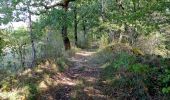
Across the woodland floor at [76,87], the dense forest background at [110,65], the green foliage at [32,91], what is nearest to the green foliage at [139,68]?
the dense forest background at [110,65]

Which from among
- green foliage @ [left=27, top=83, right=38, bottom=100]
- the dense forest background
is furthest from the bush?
green foliage @ [left=27, top=83, right=38, bottom=100]

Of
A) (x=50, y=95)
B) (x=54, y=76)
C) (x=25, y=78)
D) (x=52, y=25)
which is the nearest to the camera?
(x=50, y=95)

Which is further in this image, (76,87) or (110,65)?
(110,65)

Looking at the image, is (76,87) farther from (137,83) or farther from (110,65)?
(110,65)

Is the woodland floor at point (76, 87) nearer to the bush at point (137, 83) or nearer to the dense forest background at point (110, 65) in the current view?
the dense forest background at point (110, 65)

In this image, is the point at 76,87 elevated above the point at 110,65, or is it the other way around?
the point at 110,65

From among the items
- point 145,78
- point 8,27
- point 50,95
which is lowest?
point 50,95

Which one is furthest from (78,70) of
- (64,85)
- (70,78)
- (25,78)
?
(25,78)

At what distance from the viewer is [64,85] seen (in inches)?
427

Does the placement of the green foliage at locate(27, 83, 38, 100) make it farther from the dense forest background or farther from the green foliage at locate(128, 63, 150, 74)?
the green foliage at locate(128, 63, 150, 74)

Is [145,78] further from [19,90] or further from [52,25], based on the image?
[52,25]

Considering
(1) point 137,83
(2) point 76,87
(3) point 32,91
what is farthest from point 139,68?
(3) point 32,91

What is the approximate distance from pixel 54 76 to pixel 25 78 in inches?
66.8

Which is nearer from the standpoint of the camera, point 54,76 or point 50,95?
point 50,95
